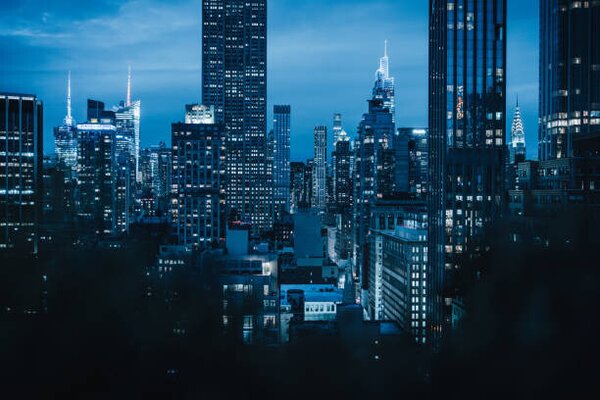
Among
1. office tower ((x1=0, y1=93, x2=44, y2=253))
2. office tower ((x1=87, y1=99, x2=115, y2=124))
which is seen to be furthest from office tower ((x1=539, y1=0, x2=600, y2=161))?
office tower ((x1=87, y1=99, x2=115, y2=124))

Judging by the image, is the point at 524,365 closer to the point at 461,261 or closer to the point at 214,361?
the point at 214,361

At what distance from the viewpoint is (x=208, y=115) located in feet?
111

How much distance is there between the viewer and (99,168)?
40.5 metres

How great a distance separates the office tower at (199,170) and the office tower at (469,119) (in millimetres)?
15782

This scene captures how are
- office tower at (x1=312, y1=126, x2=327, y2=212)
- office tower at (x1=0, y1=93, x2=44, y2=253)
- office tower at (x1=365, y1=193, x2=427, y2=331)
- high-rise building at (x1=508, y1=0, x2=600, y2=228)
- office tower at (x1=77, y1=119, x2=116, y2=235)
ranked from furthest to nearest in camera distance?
office tower at (x1=312, y1=126, x2=327, y2=212), office tower at (x1=77, y1=119, x2=116, y2=235), high-rise building at (x1=508, y1=0, x2=600, y2=228), office tower at (x1=0, y1=93, x2=44, y2=253), office tower at (x1=365, y1=193, x2=427, y2=331)

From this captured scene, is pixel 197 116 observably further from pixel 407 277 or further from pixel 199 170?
pixel 407 277

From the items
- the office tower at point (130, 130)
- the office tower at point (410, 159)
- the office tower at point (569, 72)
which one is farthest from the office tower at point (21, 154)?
the office tower at point (130, 130)

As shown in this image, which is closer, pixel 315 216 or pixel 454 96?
pixel 454 96

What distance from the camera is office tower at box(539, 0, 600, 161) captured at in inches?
929

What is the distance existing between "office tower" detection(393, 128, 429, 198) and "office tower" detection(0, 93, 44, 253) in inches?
904

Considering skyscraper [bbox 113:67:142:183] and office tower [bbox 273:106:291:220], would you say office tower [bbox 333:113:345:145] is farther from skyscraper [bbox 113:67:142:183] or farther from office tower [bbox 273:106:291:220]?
skyscraper [bbox 113:67:142:183]

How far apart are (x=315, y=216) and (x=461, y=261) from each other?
1694cm

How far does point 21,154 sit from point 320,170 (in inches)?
2020

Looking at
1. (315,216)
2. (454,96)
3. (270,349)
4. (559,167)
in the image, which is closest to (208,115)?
(315,216)
